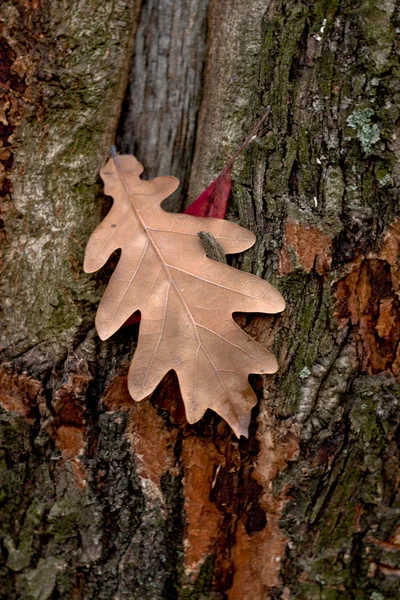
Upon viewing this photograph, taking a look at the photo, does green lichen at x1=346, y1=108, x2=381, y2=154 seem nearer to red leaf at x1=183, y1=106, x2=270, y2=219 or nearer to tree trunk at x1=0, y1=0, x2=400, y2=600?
tree trunk at x1=0, y1=0, x2=400, y2=600

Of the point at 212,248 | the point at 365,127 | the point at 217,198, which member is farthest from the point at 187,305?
the point at 365,127

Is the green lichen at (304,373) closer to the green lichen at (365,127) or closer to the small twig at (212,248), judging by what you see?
the small twig at (212,248)

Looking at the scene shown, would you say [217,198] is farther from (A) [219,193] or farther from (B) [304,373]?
(B) [304,373]

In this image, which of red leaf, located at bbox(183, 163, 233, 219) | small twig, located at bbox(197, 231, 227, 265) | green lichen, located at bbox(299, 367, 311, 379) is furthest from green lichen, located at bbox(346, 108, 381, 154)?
green lichen, located at bbox(299, 367, 311, 379)

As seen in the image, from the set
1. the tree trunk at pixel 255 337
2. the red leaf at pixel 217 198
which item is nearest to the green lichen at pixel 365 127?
the tree trunk at pixel 255 337

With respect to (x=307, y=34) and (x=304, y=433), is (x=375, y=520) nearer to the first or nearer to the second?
(x=304, y=433)

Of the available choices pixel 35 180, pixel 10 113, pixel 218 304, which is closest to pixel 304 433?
pixel 218 304
